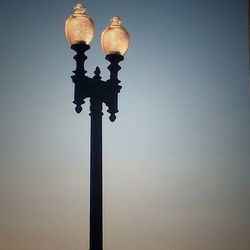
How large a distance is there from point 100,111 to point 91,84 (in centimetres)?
39

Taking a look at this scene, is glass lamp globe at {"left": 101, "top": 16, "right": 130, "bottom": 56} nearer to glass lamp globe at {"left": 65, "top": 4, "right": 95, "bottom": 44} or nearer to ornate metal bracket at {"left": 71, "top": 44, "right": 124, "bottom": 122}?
ornate metal bracket at {"left": 71, "top": 44, "right": 124, "bottom": 122}

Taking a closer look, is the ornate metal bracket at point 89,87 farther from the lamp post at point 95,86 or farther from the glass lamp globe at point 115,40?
the glass lamp globe at point 115,40

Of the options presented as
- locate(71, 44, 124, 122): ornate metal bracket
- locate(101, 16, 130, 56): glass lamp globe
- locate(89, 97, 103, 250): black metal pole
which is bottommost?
locate(89, 97, 103, 250): black metal pole

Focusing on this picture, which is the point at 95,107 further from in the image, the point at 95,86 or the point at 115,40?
the point at 115,40

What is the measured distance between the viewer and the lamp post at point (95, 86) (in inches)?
200

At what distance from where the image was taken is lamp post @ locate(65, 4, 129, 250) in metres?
5.09

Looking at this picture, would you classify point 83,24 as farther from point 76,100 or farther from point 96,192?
point 96,192

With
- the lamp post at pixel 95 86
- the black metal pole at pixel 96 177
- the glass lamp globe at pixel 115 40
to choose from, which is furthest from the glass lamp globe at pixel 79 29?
the black metal pole at pixel 96 177

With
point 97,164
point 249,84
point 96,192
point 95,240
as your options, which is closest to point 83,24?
point 97,164

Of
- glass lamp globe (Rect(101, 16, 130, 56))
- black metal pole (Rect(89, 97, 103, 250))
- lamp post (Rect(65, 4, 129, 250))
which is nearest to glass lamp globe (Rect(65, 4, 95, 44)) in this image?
lamp post (Rect(65, 4, 129, 250))

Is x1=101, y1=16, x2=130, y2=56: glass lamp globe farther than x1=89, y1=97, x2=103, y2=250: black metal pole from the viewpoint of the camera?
Yes

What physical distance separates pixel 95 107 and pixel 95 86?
29 cm

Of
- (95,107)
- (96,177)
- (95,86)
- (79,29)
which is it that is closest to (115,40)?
(79,29)

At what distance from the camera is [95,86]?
5.62 metres
